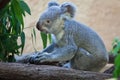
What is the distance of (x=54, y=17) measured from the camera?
2.64 m

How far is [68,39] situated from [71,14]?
0.67 ft

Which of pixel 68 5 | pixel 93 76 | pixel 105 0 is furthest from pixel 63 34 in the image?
Answer: pixel 105 0

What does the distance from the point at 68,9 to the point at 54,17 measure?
0.41 feet

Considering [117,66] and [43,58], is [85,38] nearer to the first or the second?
[43,58]

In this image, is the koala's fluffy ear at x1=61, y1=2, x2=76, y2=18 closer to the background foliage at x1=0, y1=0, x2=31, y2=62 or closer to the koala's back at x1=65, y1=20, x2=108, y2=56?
the koala's back at x1=65, y1=20, x2=108, y2=56

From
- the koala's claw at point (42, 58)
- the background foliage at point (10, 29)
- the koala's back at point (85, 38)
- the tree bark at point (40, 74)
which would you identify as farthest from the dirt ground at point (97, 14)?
the tree bark at point (40, 74)

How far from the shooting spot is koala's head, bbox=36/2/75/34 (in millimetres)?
2609

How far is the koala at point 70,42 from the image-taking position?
2536mm

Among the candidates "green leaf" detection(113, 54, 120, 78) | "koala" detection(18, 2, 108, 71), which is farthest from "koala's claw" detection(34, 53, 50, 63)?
"green leaf" detection(113, 54, 120, 78)

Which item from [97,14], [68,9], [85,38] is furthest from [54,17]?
[97,14]

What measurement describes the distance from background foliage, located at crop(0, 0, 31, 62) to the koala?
0.32 m

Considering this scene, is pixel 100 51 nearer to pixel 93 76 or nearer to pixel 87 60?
pixel 87 60

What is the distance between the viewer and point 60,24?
8.66 feet

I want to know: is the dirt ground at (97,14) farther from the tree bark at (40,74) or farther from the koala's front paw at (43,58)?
the tree bark at (40,74)
